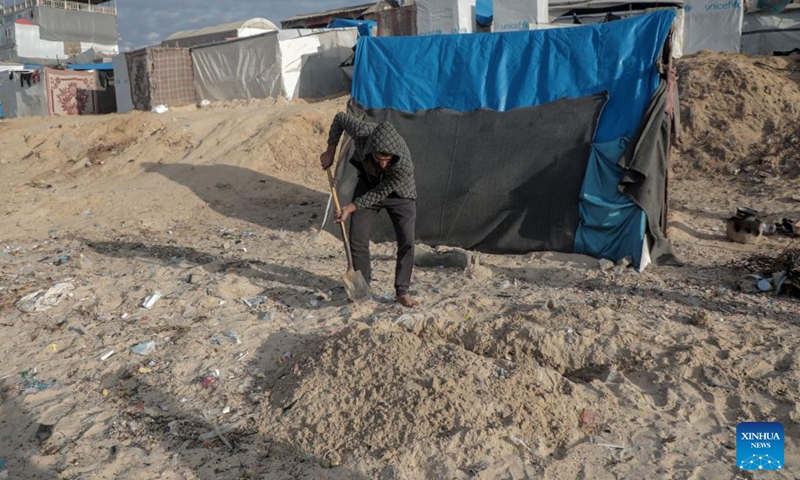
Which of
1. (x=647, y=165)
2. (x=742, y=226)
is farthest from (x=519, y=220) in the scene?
(x=742, y=226)

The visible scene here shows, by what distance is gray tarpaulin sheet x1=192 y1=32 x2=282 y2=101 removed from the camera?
14.6 meters

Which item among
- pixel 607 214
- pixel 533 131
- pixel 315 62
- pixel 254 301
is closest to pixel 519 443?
pixel 254 301

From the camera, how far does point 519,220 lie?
655 centimetres

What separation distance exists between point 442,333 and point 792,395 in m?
2.05

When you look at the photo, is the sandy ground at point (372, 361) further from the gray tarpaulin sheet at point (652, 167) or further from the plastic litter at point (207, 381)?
the gray tarpaulin sheet at point (652, 167)

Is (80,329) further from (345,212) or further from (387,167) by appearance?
(387,167)

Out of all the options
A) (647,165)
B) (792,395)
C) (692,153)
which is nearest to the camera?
(792,395)

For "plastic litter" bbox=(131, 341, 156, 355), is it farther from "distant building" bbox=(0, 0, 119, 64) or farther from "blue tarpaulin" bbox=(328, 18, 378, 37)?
"distant building" bbox=(0, 0, 119, 64)

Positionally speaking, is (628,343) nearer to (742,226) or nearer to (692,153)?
(742,226)

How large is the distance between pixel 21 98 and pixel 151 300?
17761 mm

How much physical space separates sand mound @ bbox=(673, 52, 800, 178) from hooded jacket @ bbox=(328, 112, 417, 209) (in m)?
7.03

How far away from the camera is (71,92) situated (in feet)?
60.4

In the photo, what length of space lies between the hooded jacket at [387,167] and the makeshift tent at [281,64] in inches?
403

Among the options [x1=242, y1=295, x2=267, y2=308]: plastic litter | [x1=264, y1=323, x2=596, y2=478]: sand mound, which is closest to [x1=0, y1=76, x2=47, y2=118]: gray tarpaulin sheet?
[x1=242, y1=295, x2=267, y2=308]: plastic litter
